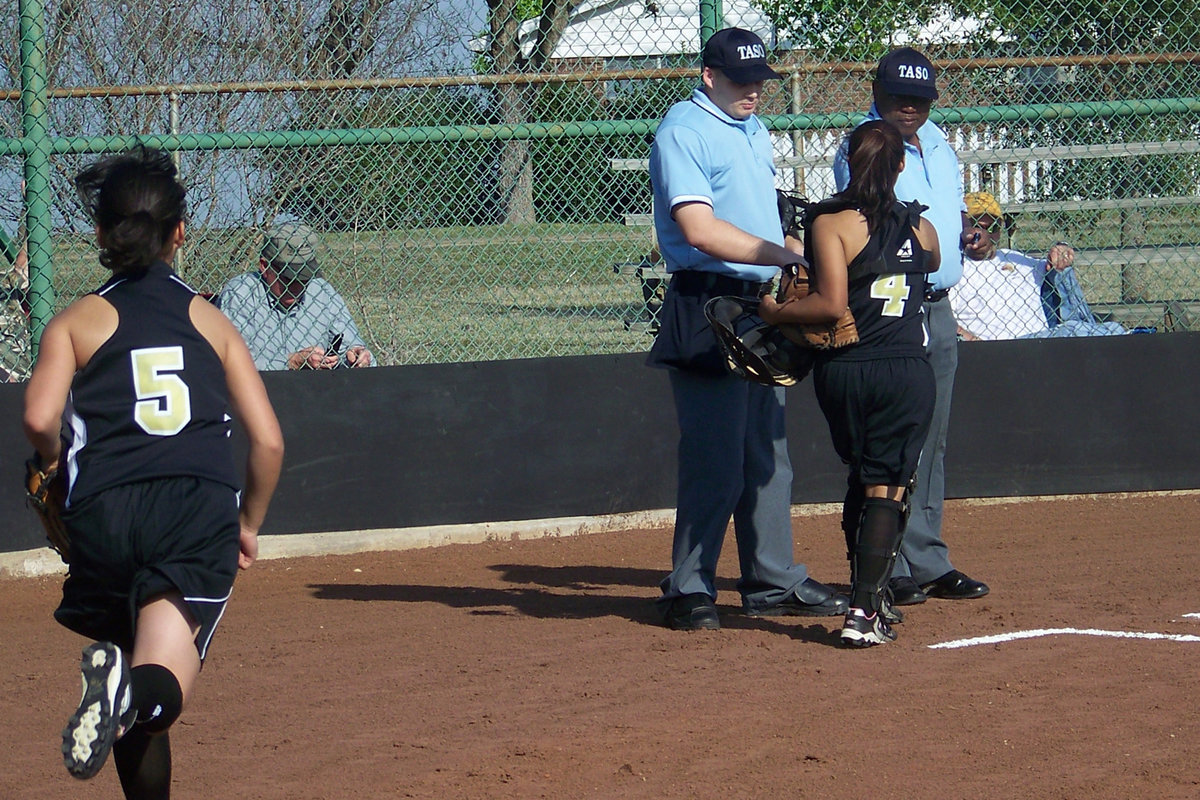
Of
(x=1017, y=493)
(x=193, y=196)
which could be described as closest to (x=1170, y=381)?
(x=1017, y=493)

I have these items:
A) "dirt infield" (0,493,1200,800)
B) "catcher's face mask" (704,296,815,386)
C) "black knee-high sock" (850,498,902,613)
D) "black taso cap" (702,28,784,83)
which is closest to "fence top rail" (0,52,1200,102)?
"black taso cap" (702,28,784,83)

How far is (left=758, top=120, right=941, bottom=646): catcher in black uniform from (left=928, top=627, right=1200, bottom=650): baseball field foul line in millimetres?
243

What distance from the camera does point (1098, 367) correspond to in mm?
7586

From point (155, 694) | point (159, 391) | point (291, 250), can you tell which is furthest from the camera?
point (291, 250)

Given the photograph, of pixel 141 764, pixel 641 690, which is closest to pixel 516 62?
pixel 641 690

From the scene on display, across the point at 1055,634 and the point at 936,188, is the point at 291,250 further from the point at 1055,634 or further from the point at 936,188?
the point at 1055,634

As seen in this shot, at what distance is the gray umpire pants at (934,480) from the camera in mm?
5625

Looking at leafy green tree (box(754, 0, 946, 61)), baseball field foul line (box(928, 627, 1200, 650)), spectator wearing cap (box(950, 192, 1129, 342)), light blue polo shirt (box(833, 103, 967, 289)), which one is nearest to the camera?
baseball field foul line (box(928, 627, 1200, 650))

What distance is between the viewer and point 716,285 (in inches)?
206

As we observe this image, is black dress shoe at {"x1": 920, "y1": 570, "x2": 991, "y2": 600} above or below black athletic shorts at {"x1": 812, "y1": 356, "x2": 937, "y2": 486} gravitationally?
below

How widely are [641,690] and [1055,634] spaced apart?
1588 millimetres

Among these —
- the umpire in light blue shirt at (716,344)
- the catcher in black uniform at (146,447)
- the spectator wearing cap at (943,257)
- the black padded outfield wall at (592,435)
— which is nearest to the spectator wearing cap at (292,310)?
the black padded outfield wall at (592,435)

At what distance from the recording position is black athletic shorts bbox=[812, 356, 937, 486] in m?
4.86

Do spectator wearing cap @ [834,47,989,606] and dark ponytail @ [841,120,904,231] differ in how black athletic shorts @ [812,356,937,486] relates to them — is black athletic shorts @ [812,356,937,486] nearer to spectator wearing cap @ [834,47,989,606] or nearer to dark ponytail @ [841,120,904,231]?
spectator wearing cap @ [834,47,989,606]
